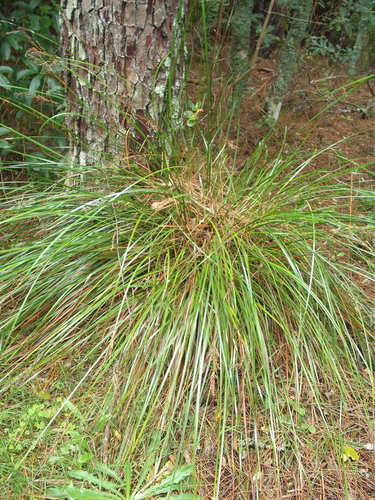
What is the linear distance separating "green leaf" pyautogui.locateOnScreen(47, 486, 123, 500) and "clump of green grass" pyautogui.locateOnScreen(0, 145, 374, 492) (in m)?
0.12

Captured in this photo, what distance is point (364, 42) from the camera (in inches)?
151

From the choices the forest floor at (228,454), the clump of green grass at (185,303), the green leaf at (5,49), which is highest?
the green leaf at (5,49)

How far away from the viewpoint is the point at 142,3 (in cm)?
184

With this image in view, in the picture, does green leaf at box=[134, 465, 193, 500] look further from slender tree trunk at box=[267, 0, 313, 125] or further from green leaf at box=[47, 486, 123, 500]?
slender tree trunk at box=[267, 0, 313, 125]

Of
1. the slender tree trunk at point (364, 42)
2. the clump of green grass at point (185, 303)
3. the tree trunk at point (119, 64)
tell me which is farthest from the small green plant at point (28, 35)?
the slender tree trunk at point (364, 42)

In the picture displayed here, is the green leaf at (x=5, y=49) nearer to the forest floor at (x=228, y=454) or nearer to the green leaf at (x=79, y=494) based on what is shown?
the forest floor at (x=228, y=454)

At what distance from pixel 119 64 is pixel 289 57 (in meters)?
1.49

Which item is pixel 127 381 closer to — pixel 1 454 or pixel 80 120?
pixel 1 454

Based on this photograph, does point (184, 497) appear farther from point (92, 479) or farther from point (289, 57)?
point (289, 57)

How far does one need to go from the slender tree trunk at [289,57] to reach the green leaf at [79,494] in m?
2.48

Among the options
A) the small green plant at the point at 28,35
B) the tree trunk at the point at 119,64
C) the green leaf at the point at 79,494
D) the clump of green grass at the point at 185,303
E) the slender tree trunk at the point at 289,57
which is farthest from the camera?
the slender tree trunk at the point at 289,57

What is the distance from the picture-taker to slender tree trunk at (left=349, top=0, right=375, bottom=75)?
10.2ft

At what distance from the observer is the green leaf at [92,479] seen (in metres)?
1.35

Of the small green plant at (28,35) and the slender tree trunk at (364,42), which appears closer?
the small green plant at (28,35)
